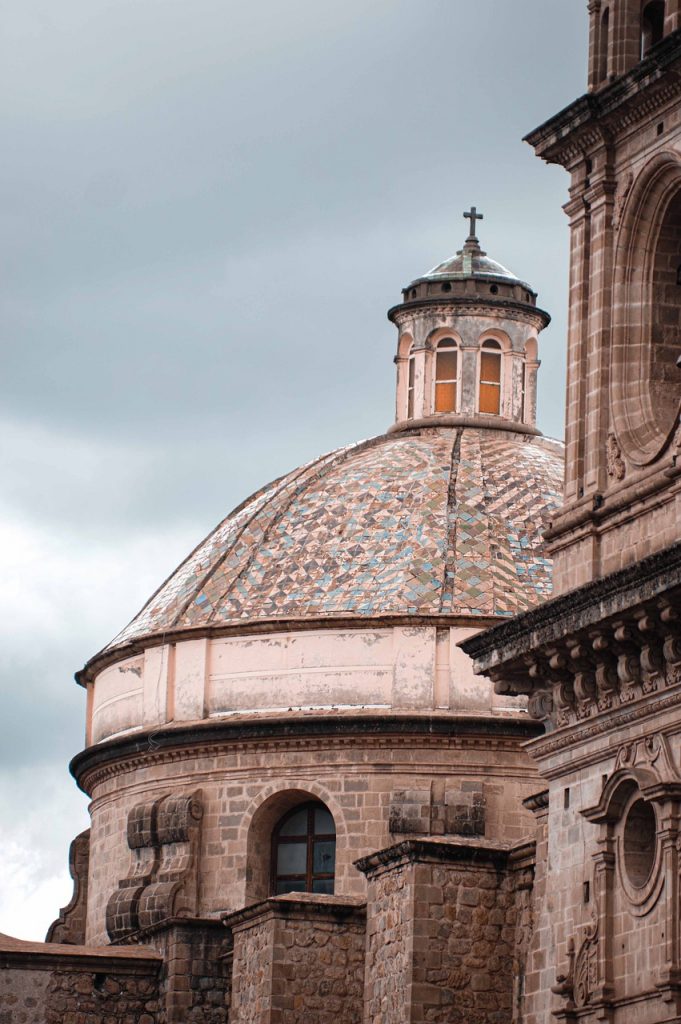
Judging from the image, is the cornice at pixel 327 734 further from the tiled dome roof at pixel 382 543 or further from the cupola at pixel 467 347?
the cupola at pixel 467 347

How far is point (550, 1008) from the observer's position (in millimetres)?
27984

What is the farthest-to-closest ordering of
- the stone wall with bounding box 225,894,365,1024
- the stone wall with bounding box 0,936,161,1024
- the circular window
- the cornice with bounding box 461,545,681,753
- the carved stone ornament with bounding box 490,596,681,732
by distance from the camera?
the stone wall with bounding box 0,936,161,1024
the stone wall with bounding box 225,894,365,1024
the circular window
the carved stone ornament with bounding box 490,596,681,732
the cornice with bounding box 461,545,681,753

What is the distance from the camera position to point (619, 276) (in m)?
28.9

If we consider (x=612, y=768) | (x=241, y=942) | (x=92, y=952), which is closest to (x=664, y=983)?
(x=612, y=768)

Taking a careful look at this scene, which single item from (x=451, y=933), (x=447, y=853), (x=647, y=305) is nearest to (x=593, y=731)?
(x=647, y=305)

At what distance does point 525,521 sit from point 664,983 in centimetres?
1777

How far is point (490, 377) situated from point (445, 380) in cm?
72

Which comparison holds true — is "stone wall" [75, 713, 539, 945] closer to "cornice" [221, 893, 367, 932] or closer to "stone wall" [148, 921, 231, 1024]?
"stone wall" [148, 921, 231, 1024]

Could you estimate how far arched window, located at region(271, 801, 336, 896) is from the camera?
4172 centimetres

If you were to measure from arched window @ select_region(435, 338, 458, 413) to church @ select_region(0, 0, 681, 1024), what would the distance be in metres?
0.04

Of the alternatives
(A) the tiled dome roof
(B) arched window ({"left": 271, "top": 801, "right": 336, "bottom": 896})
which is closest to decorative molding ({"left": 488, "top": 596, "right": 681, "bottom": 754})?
(A) the tiled dome roof

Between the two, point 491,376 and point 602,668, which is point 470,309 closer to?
point 491,376

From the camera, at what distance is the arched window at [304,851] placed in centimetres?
4172

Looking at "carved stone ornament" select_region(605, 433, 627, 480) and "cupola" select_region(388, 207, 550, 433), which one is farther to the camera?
"cupola" select_region(388, 207, 550, 433)
